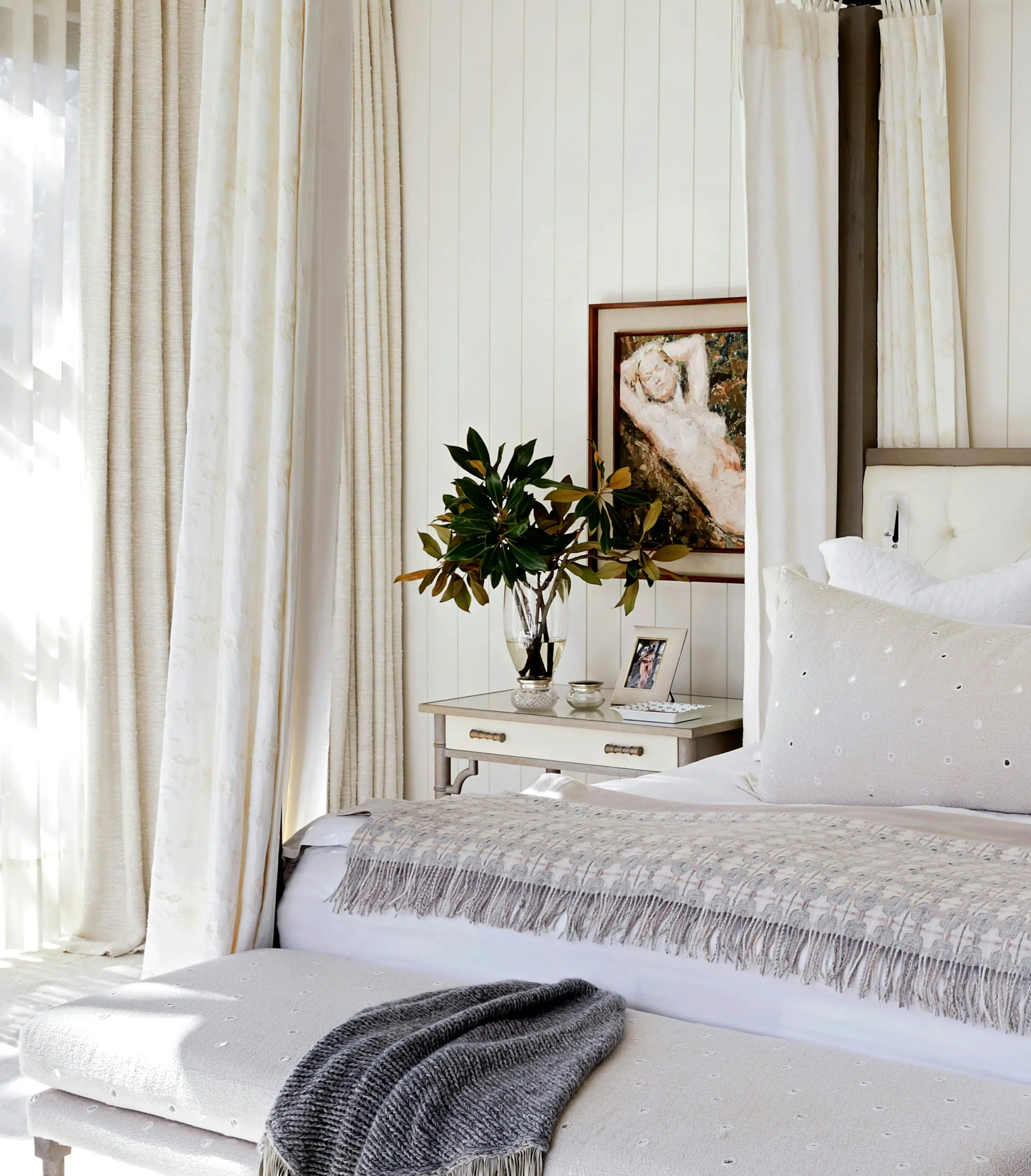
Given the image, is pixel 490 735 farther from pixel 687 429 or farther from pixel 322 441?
pixel 322 441

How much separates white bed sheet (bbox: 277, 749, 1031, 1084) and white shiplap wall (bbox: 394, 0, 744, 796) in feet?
6.95

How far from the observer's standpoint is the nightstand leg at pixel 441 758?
12.1ft

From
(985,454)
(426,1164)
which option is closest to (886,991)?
(426,1164)

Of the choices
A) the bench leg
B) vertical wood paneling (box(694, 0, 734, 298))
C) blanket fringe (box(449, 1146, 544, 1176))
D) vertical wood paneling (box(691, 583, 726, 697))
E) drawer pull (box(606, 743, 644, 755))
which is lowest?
the bench leg

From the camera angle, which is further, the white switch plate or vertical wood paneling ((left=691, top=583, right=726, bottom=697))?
vertical wood paneling ((left=691, top=583, right=726, bottom=697))

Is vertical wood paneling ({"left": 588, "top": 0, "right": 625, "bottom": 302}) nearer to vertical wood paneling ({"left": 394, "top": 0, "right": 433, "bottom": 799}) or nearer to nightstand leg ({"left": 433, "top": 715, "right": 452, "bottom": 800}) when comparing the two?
vertical wood paneling ({"left": 394, "top": 0, "right": 433, "bottom": 799})

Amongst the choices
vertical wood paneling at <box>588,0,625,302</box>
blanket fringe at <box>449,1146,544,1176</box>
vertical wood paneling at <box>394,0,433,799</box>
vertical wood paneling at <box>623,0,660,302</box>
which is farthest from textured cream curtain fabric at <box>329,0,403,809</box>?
blanket fringe at <box>449,1146,544,1176</box>

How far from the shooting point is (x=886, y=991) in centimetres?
143

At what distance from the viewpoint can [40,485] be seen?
11.6ft

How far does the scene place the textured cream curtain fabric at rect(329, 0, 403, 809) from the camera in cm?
411

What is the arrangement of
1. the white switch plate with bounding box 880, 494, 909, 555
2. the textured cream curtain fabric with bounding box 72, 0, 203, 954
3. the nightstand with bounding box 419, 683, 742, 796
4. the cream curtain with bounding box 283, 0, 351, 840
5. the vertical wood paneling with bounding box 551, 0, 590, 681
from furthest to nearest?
the vertical wood paneling with bounding box 551, 0, 590, 681
the textured cream curtain fabric with bounding box 72, 0, 203, 954
the nightstand with bounding box 419, 683, 742, 796
the white switch plate with bounding box 880, 494, 909, 555
the cream curtain with bounding box 283, 0, 351, 840

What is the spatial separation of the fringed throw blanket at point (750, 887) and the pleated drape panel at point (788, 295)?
1195 millimetres

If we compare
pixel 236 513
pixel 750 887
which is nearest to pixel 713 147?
pixel 236 513

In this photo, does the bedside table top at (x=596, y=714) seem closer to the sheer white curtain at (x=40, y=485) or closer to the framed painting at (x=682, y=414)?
the framed painting at (x=682, y=414)
